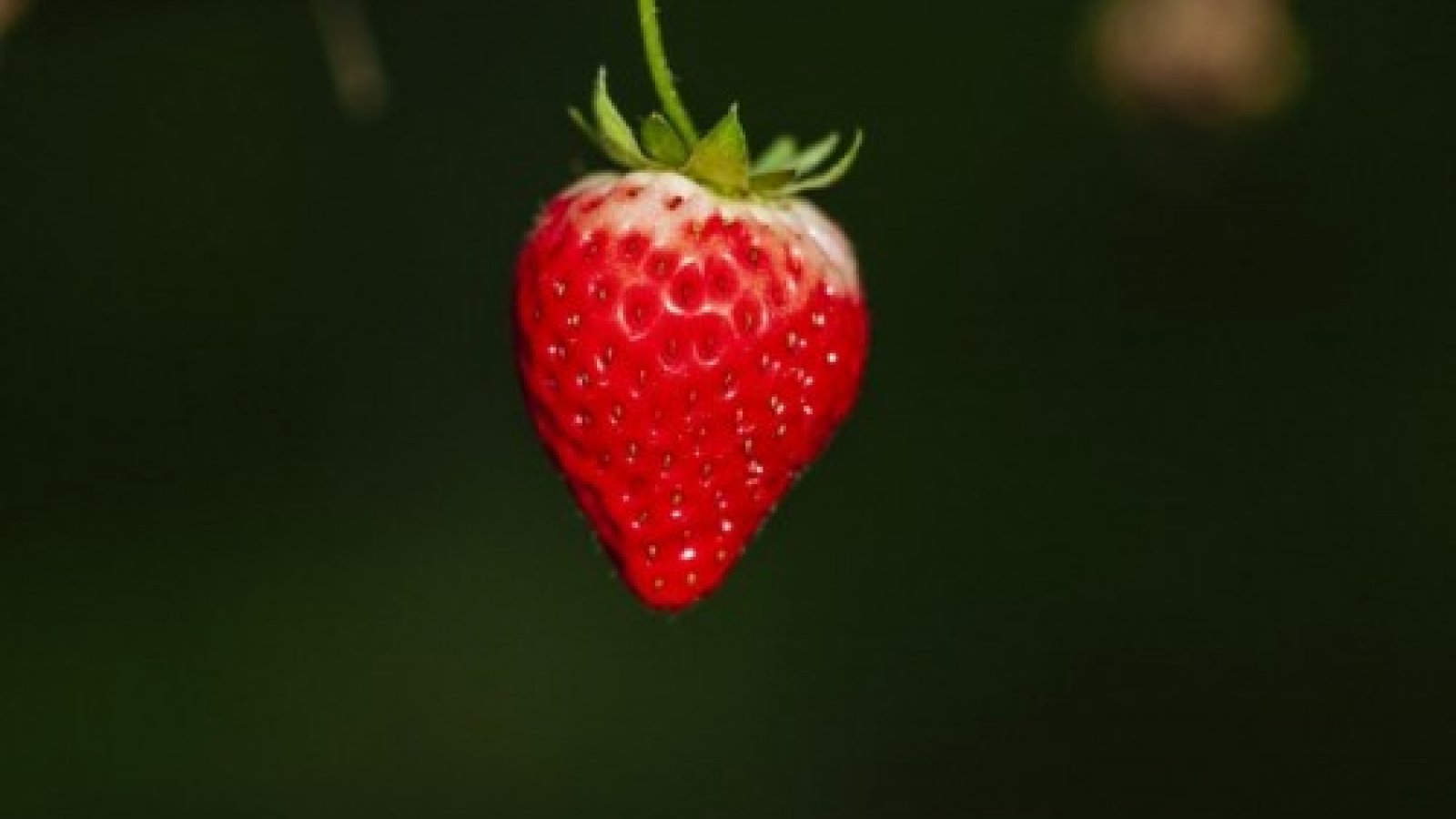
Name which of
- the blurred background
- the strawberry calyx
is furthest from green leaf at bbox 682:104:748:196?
the blurred background

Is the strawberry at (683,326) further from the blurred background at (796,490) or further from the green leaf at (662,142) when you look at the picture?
the blurred background at (796,490)

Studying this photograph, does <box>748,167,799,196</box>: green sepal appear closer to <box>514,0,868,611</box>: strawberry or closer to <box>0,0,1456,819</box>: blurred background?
<box>514,0,868,611</box>: strawberry

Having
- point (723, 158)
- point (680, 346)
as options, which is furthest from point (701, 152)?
point (680, 346)

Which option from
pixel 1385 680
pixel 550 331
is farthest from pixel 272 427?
pixel 550 331

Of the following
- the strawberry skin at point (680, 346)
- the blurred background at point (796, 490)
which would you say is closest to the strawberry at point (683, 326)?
the strawberry skin at point (680, 346)

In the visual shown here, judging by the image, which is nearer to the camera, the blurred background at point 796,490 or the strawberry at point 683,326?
the strawberry at point 683,326
